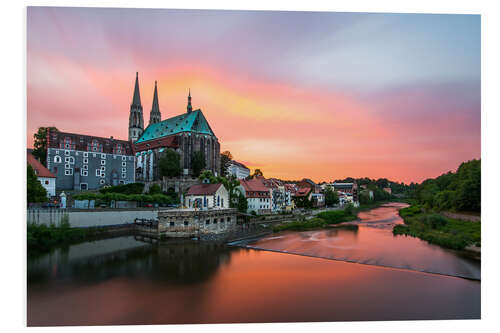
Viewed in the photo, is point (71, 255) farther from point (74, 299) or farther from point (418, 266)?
point (418, 266)

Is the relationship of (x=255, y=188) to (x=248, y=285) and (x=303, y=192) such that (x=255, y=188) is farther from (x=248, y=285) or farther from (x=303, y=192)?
(x=248, y=285)

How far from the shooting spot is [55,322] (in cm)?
602

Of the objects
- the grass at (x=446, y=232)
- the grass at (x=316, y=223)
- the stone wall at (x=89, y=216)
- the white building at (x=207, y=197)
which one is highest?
the white building at (x=207, y=197)

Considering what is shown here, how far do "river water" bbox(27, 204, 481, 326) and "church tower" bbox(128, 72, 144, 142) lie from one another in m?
31.8

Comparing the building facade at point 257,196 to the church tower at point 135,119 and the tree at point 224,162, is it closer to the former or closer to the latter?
the tree at point 224,162

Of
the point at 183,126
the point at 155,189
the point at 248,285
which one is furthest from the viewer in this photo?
the point at 183,126

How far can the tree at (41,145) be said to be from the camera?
978 inches

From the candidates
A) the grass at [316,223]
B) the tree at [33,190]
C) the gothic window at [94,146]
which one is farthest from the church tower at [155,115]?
the tree at [33,190]

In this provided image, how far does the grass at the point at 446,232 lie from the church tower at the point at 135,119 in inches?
1478

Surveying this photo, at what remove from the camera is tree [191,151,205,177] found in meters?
29.7

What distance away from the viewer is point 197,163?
98.1ft

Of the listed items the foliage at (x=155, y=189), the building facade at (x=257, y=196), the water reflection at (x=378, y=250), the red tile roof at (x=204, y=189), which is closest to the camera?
the water reflection at (x=378, y=250)

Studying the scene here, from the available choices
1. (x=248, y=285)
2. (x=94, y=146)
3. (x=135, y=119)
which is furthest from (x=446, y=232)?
(x=135, y=119)

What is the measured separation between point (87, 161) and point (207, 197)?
15399mm
